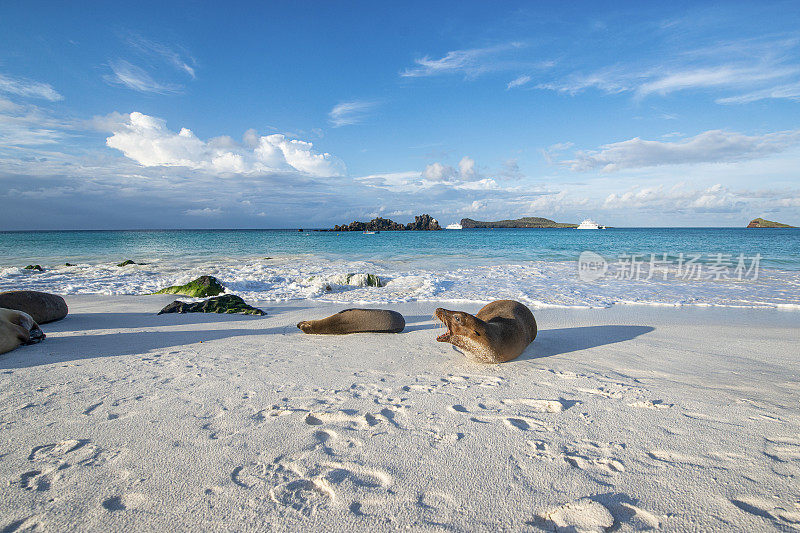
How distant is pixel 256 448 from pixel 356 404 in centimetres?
87

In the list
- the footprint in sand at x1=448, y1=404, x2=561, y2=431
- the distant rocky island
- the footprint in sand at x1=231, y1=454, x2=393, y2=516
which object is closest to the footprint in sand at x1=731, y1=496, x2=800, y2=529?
the footprint in sand at x1=448, y1=404, x2=561, y2=431

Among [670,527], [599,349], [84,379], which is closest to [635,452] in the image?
[670,527]

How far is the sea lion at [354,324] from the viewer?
5.48 metres

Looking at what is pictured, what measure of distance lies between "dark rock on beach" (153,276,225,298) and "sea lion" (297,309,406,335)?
17.7ft

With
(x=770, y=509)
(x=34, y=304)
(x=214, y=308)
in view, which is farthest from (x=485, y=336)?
(x=34, y=304)

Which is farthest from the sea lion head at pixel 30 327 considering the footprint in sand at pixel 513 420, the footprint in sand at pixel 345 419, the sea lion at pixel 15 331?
the footprint in sand at pixel 513 420

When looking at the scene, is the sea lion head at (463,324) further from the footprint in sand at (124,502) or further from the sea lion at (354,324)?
the footprint in sand at (124,502)

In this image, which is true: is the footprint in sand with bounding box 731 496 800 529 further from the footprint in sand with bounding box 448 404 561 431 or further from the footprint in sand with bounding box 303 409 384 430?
→ the footprint in sand with bounding box 303 409 384 430

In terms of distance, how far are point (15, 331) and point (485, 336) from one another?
5.31 metres

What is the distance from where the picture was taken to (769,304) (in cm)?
829

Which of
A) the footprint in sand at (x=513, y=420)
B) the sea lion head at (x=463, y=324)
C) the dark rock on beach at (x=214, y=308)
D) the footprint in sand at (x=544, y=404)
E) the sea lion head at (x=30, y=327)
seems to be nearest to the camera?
the footprint in sand at (x=513, y=420)

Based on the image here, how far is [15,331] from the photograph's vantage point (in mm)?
4430

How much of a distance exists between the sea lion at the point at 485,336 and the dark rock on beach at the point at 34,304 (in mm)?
6307

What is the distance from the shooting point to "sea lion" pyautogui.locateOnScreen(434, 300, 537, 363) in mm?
3898
